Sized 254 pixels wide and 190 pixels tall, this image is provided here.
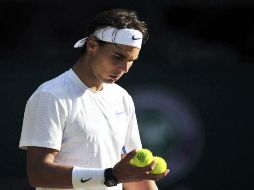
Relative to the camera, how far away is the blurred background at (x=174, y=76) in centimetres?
655

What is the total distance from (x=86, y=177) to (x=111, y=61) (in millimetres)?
532

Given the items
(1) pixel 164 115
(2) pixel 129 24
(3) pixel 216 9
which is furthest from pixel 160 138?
(2) pixel 129 24

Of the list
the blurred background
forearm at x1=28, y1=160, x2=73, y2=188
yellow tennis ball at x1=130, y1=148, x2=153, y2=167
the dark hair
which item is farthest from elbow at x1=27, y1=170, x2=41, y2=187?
the blurred background

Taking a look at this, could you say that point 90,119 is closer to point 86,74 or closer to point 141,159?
point 86,74

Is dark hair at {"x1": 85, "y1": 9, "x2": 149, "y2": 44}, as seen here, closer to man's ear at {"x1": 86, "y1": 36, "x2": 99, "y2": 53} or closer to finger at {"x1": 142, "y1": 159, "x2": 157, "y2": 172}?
man's ear at {"x1": 86, "y1": 36, "x2": 99, "y2": 53}

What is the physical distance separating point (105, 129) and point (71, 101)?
8.2 inches

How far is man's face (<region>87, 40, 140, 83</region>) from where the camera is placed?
3.64 metres

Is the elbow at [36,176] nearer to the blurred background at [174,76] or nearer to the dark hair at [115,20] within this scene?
the dark hair at [115,20]

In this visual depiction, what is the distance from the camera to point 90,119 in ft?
11.8

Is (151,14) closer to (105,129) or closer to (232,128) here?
(232,128)

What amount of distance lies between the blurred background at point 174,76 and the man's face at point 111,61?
2821 millimetres

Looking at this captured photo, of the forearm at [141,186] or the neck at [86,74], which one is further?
the forearm at [141,186]

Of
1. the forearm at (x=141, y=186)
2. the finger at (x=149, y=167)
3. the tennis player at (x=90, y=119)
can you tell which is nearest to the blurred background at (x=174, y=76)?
the forearm at (x=141, y=186)

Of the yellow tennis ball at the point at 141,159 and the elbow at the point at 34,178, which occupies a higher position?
the yellow tennis ball at the point at 141,159
